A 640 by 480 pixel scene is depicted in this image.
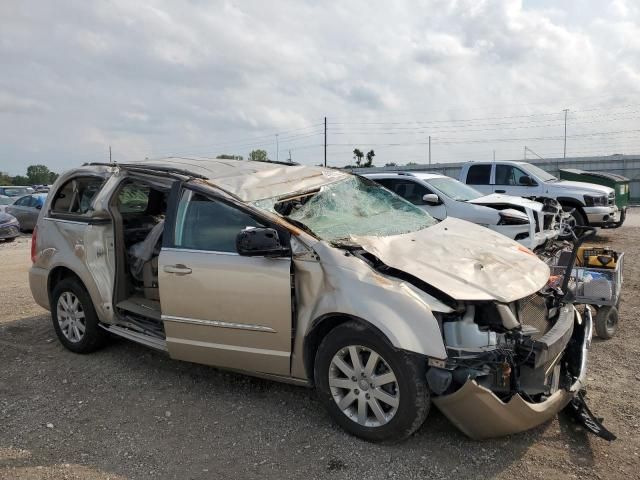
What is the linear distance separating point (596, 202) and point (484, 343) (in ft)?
35.2

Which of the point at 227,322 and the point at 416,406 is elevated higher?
the point at 227,322

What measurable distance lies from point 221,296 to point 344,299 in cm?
101

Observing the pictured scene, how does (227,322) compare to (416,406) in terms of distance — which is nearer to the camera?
(416,406)

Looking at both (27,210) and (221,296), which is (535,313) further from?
(27,210)

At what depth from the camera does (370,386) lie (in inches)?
129

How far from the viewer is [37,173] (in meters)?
81.2

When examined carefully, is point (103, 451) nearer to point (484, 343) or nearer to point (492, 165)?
point (484, 343)

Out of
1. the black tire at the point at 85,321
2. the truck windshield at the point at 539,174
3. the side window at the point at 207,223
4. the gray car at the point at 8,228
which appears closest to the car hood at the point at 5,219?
the gray car at the point at 8,228

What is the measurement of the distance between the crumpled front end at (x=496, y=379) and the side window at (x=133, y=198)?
3.49 meters

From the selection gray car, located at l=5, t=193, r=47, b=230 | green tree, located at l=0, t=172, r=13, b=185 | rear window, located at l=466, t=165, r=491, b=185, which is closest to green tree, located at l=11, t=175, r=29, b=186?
green tree, located at l=0, t=172, r=13, b=185

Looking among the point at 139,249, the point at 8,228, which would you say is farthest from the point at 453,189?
the point at 8,228

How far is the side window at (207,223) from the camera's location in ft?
12.7

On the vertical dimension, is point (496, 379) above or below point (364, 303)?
below

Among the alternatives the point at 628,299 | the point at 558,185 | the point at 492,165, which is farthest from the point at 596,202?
the point at 628,299
